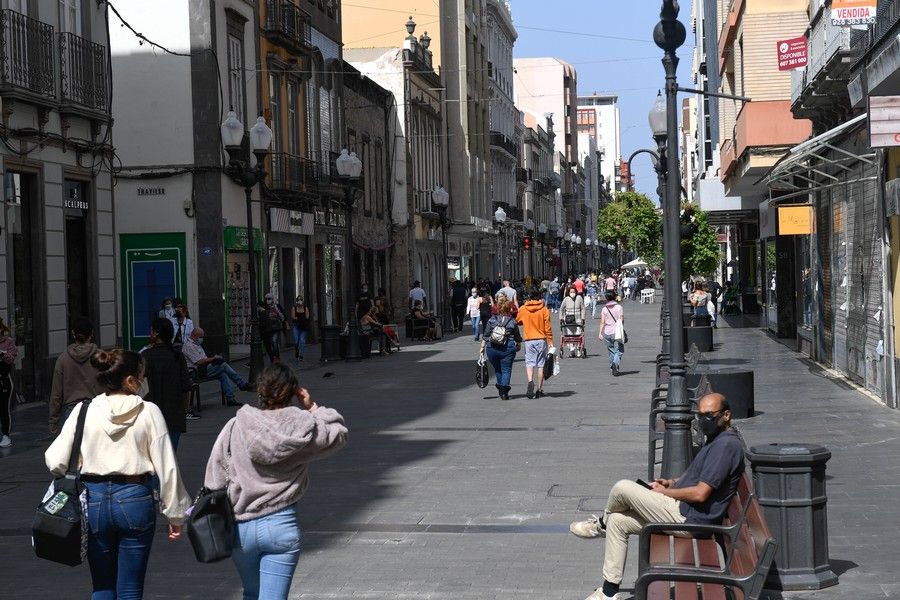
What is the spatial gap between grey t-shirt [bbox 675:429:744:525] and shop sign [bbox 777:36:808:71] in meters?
16.1

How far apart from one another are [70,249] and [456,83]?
136 ft

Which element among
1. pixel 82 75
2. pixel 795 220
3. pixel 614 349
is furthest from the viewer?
pixel 795 220

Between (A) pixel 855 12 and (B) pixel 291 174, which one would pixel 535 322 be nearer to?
(A) pixel 855 12

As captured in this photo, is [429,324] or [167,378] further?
[429,324]

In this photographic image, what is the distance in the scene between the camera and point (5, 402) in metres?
16.3

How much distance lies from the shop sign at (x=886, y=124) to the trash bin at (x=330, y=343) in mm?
17846

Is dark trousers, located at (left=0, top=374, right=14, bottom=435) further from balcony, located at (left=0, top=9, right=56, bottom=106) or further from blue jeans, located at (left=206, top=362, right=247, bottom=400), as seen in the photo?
balcony, located at (left=0, top=9, right=56, bottom=106)

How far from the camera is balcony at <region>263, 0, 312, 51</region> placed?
35.3 m

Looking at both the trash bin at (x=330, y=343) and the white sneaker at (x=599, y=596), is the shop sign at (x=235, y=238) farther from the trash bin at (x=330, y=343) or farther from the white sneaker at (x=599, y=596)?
the white sneaker at (x=599, y=596)

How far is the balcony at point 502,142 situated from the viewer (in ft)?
251

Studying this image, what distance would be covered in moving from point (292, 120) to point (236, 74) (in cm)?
504

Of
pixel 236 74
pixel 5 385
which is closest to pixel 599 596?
pixel 5 385

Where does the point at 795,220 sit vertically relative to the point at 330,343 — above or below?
above

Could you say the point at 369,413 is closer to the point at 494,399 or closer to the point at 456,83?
the point at 494,399
